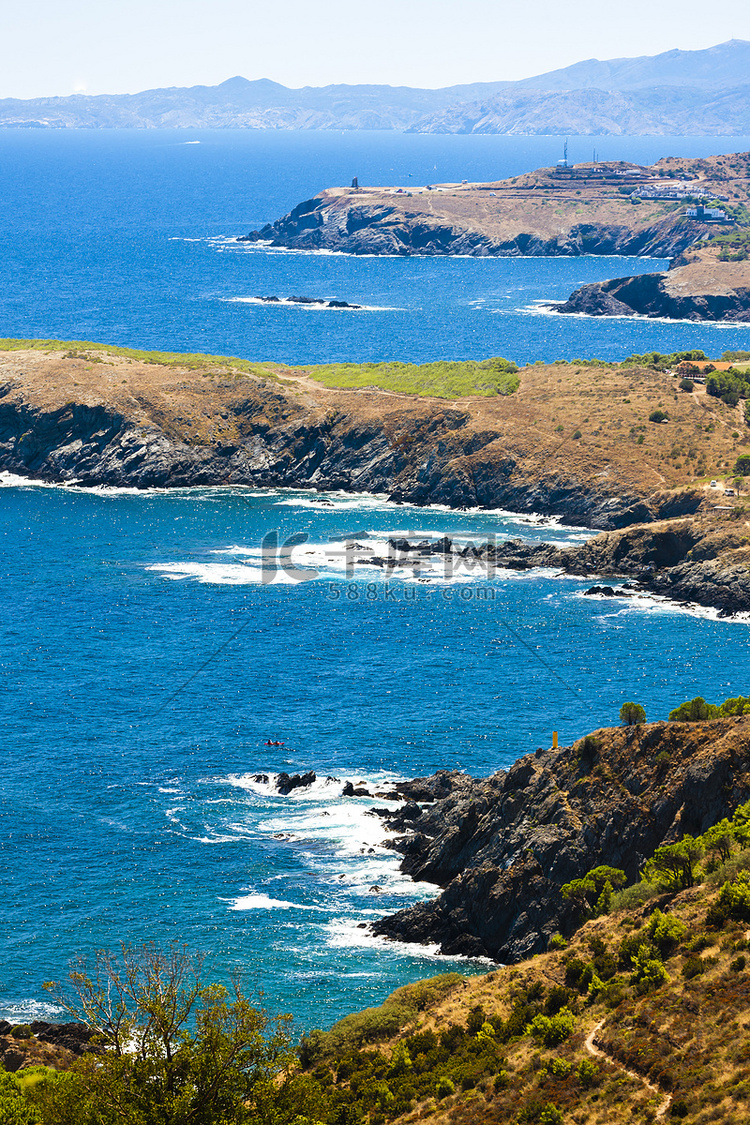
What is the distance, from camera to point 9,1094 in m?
51.4

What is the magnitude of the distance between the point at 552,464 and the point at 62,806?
88.4 metres

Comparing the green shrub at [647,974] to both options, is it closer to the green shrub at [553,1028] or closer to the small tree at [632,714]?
the green shrub at [553,1028]

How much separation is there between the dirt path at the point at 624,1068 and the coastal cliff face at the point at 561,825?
14.9m

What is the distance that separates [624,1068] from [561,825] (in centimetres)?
2456

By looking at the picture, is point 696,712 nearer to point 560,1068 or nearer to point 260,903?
point 260,903

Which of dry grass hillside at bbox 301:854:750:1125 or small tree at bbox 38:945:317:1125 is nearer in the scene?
dry grass hillside at bbox 301:854:750:1125

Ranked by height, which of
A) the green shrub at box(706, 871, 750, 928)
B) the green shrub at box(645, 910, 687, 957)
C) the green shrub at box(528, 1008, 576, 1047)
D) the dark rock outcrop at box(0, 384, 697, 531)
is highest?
the dark rock outcrop at box(0, 384, 697, 531)

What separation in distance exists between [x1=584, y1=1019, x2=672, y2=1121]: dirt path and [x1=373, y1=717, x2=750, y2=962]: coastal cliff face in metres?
14.9

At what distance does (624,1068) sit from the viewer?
47188mm

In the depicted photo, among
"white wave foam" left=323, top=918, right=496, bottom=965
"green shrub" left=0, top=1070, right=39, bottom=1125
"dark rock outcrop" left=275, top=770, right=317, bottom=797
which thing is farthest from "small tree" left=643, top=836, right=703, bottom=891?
"green shrub" left=0, top=1070, right=39, bottom=1125

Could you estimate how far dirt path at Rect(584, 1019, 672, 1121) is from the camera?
143 ft

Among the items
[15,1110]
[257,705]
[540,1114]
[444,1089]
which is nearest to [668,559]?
[257,705]

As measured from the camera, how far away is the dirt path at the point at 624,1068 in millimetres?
43688

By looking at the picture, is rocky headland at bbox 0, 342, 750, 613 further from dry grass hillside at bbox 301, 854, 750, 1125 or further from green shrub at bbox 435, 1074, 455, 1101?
green shrub at bbox 435, 1074, 455, 1101
